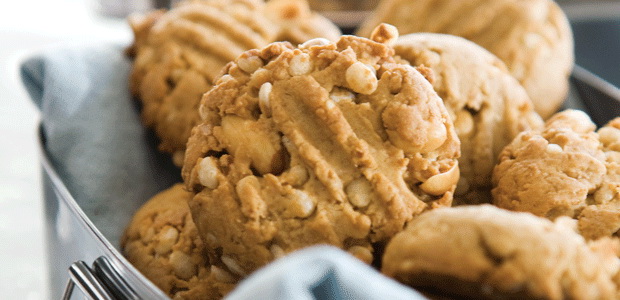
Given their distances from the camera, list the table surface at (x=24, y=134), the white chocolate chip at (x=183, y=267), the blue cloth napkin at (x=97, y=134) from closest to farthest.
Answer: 1. the white chocolate chip at (x=183, y=267)
2. the blue cloth napkin at (x=97, y=134)
3. the table surface at (x=24, y=134)

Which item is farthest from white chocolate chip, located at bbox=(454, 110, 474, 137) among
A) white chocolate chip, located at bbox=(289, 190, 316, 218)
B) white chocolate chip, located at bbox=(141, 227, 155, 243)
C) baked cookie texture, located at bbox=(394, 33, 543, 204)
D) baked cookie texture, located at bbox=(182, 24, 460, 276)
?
white chocolate chip, located at bbox=(141, 227, 155, 243)

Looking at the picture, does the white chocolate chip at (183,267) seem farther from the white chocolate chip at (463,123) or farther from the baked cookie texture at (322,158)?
the white chocolate chip at (463,123)

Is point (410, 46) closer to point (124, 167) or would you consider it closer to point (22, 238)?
point (124, 167)

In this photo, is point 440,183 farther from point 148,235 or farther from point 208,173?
point 148,235

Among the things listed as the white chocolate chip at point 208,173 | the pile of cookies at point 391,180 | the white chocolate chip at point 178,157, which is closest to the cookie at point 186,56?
the white chocolate chip at point 178,157

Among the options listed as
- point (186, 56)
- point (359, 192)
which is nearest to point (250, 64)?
point (359, 192)

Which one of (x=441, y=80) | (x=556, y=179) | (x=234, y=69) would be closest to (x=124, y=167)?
(x=234, y=69)
